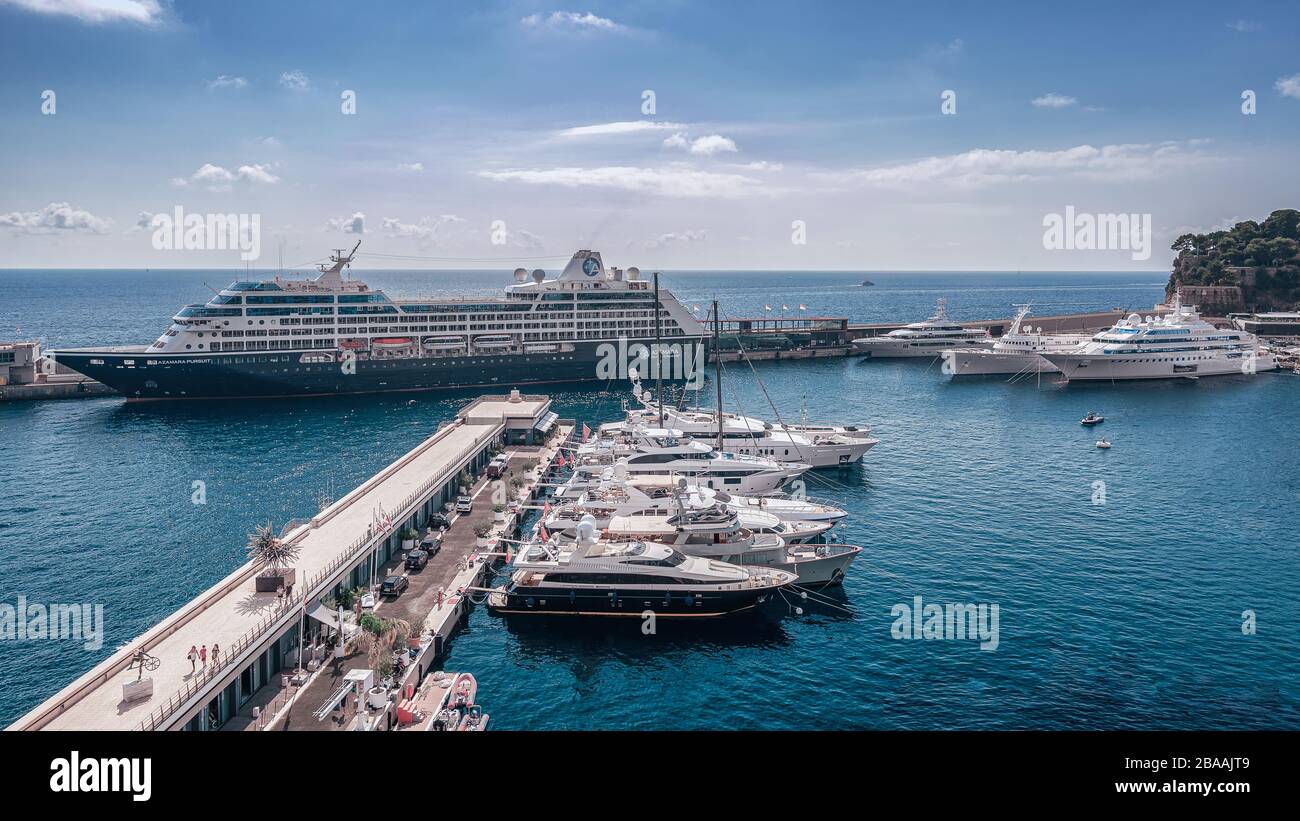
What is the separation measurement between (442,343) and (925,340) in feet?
263

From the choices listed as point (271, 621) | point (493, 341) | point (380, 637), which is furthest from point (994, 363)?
point (271, 621)

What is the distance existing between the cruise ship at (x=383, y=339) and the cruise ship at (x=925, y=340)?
35365mm

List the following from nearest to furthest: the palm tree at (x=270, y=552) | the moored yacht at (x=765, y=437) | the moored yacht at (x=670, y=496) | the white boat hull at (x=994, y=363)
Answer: the palm tree at (x=270, y=552), the moored yacht at (x=670, y=496), the moored yacht at (x=765, y=437), the white boat hull at (x=994, y=363)

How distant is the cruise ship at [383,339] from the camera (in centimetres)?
9694

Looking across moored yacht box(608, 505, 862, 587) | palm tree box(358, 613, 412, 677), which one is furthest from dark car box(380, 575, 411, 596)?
moored yacht box(608, 505, 862, 587)

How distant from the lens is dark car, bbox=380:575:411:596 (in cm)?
4056

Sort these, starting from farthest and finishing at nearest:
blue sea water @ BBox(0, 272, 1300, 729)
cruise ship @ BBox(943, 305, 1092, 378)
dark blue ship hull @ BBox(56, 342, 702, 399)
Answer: cruise ship @ BBox(943, 305, 1092, 378), dark blue ship hull @ BBox(56, 342, 702, 399), blue sea water @ BBox(0, 272, 1300, 729)

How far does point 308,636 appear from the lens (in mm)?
35562

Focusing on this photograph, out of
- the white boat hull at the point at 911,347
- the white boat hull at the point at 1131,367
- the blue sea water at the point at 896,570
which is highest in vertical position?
the white boat hull at the point at 911,347

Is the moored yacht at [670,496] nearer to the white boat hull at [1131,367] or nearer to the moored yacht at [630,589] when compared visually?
the moored yacht at [630,589]

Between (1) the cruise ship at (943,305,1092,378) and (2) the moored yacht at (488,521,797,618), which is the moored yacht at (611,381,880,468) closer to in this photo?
(2) the moored yacht at (488,521,797,618)

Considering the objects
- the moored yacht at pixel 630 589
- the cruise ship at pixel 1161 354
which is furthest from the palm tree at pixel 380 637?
the cruise ship at pixel 1161 354

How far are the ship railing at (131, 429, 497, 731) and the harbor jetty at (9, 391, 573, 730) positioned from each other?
2.0 inches

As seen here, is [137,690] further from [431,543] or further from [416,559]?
[431,543]
